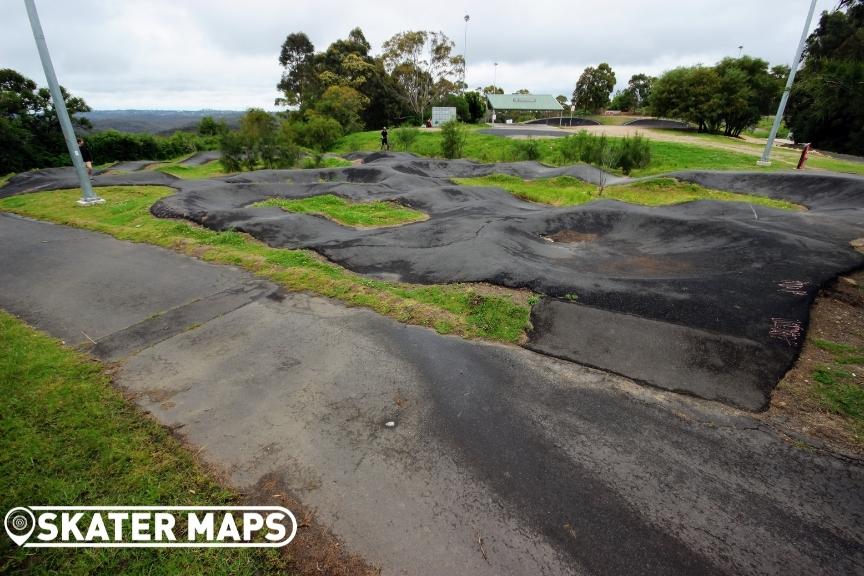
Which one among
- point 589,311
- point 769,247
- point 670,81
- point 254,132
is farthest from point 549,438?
point 670,81

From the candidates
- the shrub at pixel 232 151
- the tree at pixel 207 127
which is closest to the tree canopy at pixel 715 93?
the shrub at pixel 232 151

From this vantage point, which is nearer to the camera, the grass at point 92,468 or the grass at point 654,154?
the grass at point 92,468

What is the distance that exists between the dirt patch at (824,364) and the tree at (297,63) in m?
57.3

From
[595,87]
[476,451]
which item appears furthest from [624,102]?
[476,451]

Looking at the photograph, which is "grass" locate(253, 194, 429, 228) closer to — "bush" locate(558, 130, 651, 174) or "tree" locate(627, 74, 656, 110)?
"bush" locate(558, 130, 651, 174)

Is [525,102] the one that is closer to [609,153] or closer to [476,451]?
[609,153]

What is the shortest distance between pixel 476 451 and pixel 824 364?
4.04 m

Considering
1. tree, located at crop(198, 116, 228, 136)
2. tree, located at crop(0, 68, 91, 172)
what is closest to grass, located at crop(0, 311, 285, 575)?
tree, located at crop(0, 68, 91, 172)

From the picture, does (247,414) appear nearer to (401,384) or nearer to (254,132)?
(401,384)

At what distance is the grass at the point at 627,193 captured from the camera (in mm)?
13203

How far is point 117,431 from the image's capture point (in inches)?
128

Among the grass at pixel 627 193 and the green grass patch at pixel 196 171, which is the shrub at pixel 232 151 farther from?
the grass at pixel 627 193

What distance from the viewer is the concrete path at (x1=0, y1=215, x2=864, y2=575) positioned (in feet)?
8.05

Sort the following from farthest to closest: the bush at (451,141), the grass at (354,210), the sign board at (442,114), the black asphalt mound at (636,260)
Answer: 1. the sign board at (442,114)
2. the bush at (451,141)
3. the grass at (354,210)
4. the black asphalt mound at (636,260)
